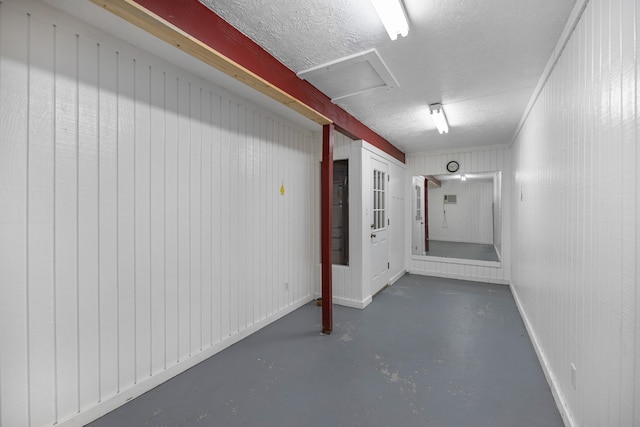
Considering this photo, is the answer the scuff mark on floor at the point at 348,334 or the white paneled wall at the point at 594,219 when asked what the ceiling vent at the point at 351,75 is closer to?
the white paneled wall at the point at 594,219

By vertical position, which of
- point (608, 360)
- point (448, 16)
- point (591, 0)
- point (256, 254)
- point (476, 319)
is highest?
point (448, 16)

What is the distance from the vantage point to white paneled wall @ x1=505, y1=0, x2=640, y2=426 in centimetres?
102

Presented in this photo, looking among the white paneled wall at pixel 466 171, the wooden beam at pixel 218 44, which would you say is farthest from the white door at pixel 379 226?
the wooden beam at pixel 218 44

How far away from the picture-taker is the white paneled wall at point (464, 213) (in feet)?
26.8

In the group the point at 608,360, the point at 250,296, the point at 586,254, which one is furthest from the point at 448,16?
the point at 250,296

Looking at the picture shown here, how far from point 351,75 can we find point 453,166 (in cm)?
350

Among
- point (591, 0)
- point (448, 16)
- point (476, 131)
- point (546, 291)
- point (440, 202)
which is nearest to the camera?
point (591, 0)

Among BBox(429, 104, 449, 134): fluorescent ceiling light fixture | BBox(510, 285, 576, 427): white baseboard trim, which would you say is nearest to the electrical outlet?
BBox(510, 285, 576, 427): white baseboard trim

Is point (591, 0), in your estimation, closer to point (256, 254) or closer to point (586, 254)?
point (586, 254)

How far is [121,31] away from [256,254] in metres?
2.09

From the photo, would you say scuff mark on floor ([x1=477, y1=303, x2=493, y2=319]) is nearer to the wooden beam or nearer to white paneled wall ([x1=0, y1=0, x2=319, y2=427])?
white paneled wall ([x1=0, y1=0, x2=319, y2=427])

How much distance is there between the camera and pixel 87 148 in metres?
1.65

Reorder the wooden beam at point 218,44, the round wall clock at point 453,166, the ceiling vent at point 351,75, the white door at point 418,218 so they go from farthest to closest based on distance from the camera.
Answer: the white door at point 418,218
the round wall clock at point 453,166
the ceiling vent at point 351,75
the wooden beam at point 218,44

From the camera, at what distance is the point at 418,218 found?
5.78 meters
